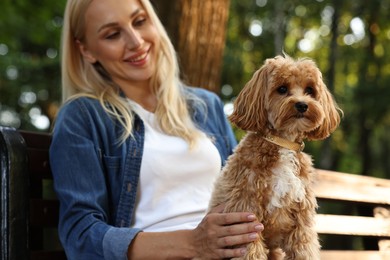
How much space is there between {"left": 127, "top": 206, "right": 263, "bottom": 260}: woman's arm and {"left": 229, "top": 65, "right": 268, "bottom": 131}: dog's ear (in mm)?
323

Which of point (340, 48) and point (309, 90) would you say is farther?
point (340, 48)

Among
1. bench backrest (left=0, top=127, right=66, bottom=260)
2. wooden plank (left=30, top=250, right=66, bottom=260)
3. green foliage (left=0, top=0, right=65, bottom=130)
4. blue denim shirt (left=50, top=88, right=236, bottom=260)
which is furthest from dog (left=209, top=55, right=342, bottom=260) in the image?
green foliage (left=0, top=0, right=65, bottom=130)

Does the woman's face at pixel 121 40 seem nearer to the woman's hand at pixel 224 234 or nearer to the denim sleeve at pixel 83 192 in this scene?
the denim sleeve at pixel 83 192

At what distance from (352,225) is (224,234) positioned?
5.93ft

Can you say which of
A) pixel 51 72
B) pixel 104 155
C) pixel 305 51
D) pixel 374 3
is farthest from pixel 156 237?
pixel 305 51

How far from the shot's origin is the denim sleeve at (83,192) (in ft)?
8.36

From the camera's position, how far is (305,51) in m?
17.6

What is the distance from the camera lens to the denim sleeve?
255 centimetres

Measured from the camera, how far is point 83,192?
8.82 feet

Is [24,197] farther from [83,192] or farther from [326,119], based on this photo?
[326,119]

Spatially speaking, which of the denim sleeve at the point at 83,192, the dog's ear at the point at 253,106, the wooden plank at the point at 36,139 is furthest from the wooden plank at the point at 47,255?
the dog's ear at the point at 253,106

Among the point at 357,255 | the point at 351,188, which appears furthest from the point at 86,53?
the point at 357,255

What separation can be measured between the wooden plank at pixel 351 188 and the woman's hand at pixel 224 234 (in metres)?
1.40

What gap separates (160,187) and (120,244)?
43 centimetres
